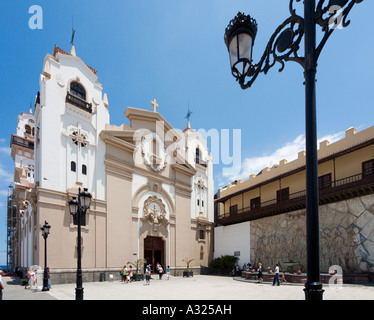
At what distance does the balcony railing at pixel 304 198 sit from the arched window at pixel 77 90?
1952 cm

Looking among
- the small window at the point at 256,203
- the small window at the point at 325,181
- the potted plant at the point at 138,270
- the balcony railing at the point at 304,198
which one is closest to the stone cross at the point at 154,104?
the balcony railing at the point at 304,198

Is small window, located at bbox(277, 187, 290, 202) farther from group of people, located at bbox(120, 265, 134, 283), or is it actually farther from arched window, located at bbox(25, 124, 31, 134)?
arched window, located at bbox(25, 124, 31, 134)

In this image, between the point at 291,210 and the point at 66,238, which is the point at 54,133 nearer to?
the point at 66,238

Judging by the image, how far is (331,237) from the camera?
23.3m

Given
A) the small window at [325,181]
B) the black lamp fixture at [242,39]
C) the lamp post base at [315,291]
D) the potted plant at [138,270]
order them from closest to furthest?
the lamp post base at [315,291] < the black lamp fixture at [242,39] < the potted plant at [138,270] < the small window at [325,181]

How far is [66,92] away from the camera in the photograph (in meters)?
25.2

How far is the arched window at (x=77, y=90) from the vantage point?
2602 cm

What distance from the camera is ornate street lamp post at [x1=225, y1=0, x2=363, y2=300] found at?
122 inches

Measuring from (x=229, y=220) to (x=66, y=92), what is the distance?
21.7 m

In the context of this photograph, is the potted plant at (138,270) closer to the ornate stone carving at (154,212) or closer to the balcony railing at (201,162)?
the ornate stone carving at (154,212)

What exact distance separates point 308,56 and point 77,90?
25.7m

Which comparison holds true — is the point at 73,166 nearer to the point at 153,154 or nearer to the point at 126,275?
the point at 153,154

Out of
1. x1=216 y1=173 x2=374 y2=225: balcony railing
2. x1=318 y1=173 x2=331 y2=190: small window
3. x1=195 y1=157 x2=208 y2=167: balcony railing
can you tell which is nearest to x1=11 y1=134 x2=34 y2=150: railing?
x1=195 y1=157 x2=208 y2=167: balcony railing
